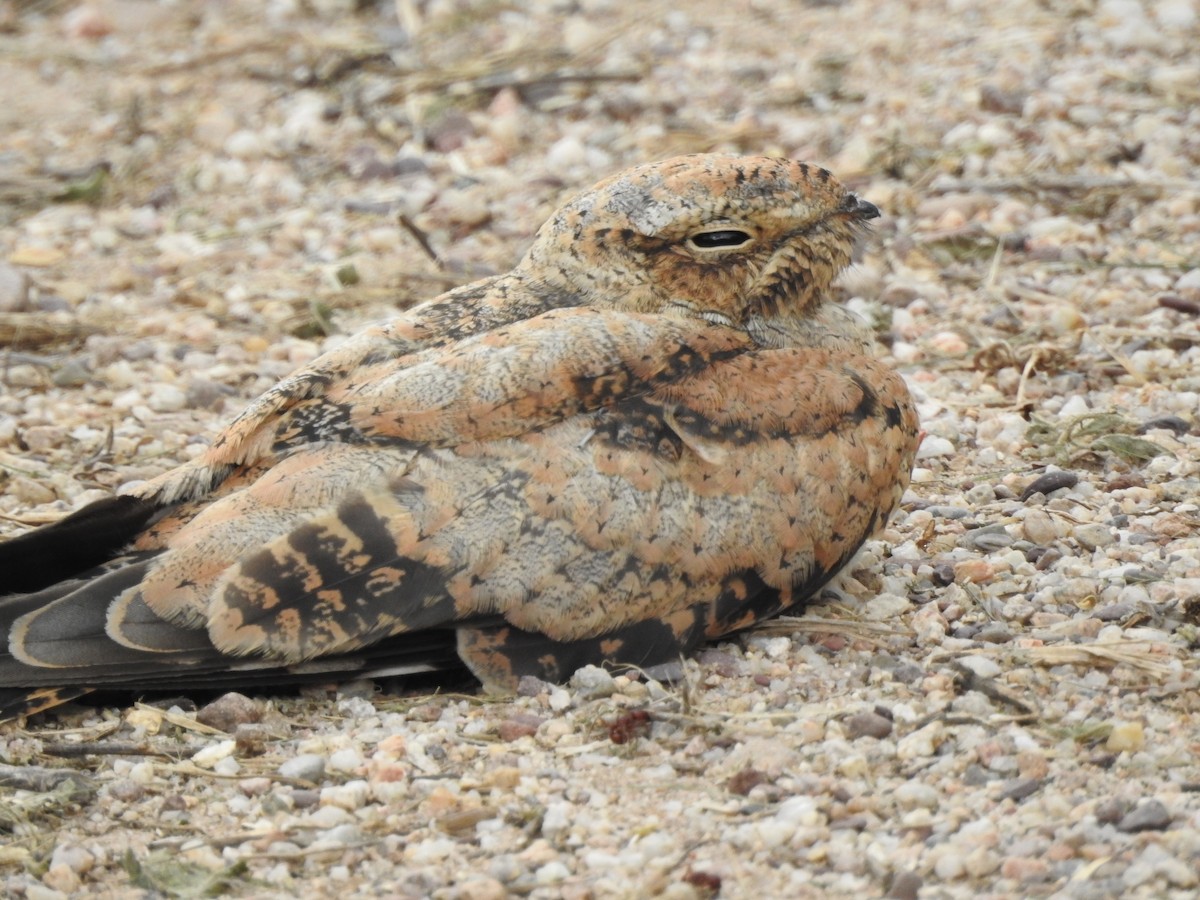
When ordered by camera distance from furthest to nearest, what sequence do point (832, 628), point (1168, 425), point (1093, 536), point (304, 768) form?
point (1168, 425)
point (1093, 536)
point (832, 628)
point (304, 768)

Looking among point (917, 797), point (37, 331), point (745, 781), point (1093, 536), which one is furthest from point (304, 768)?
point (37, 331)

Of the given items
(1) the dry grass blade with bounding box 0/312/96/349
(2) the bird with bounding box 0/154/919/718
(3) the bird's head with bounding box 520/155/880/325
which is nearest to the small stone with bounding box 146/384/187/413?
(1) the dry grass blade with bounding box 0/312/96/349

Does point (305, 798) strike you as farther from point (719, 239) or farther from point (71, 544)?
point (719, 239)

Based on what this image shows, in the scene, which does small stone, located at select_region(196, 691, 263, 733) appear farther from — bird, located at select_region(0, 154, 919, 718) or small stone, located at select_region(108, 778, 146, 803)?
small stone, located at select_region(108, 778, 146, 803)

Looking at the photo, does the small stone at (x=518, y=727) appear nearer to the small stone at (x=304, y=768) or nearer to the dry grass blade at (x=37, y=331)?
the small stone at (x=304, y=768)

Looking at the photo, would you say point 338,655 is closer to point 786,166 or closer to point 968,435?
point 786,166

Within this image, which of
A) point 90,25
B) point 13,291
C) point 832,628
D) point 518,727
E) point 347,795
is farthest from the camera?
point 90,25

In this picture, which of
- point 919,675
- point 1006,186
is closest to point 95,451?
point 919,675
